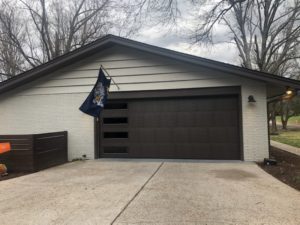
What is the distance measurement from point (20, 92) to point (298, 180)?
33.3 ft

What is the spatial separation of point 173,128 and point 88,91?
350cm

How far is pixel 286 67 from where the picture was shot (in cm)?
2809

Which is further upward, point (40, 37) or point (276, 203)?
point (40, 37)

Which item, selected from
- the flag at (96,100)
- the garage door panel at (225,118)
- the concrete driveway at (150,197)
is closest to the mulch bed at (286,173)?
the concrete driveway at (150,197)

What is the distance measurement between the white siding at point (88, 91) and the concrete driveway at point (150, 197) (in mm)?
2192

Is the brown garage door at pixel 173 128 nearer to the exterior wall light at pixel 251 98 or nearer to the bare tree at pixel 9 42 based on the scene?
the exterior wall light at pixel 251 98

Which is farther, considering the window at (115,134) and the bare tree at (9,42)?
the bare tree at (9,42)

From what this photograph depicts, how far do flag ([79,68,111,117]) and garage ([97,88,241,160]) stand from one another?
1.61m

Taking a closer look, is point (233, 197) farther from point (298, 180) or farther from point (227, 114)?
point (227, 114)

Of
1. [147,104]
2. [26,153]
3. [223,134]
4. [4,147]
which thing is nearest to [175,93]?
[147,104]

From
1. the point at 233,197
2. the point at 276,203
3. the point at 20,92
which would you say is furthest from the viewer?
the point at 20,92

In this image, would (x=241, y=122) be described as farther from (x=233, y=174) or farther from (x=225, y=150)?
(x=233, y=174)

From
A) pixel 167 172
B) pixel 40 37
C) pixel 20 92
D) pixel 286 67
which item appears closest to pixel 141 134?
pixel 167 172

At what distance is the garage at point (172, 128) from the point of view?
9.99 meters
